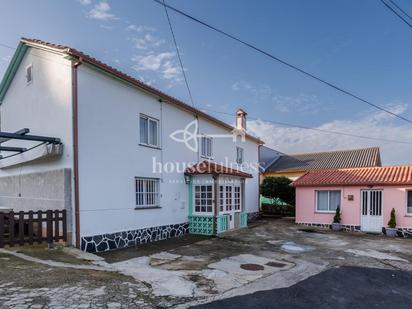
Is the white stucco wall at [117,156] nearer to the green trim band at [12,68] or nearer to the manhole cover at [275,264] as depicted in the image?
the green trim band at [12,68]

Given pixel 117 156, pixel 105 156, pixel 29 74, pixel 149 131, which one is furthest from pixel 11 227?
pixel 29 74

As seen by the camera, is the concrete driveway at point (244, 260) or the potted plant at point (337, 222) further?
the potted plant at point (337, 222)

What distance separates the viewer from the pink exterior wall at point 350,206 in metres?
15.3

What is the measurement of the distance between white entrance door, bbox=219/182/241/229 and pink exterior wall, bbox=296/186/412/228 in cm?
501

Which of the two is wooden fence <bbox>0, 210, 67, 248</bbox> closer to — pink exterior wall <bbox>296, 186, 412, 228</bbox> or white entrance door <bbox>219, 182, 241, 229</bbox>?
white entrance door <bbox>219, 182, 241, 229</bbox>

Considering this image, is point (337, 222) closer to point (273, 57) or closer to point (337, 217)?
point (337, 217)

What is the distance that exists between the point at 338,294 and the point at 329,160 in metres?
25.2

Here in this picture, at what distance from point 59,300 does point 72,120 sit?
228 inches

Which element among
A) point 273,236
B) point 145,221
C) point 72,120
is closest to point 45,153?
point 72,120

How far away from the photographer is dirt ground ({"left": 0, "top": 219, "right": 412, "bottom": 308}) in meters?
5.10

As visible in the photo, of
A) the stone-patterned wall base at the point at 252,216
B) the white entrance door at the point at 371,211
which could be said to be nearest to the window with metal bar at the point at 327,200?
the white entrance door at the point at 371,211

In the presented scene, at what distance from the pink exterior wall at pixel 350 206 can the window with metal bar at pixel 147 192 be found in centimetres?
1036

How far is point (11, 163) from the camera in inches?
504

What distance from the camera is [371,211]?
16250 millimetres
